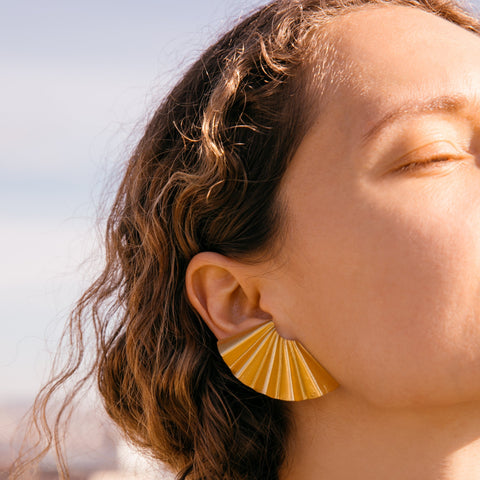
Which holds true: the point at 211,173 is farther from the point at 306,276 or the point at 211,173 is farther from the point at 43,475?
the point at 43,475

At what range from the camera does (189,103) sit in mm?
2299

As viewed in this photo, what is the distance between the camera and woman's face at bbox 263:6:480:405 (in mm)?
1760

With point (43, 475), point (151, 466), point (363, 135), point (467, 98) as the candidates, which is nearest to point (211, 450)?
point (151, 466)

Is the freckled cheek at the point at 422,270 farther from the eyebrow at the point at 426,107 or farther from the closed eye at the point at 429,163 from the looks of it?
the eyebrow at the point at 426,107

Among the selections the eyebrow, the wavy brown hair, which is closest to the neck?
the wavy brown hair

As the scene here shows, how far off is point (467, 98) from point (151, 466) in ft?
5.27

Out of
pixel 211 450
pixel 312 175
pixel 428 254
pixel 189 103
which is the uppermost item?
pixel 189 103

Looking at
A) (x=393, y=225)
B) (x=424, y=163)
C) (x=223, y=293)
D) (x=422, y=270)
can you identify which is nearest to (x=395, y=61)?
(x=424, y=163)

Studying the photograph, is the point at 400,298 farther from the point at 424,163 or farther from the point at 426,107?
the point at 426,107

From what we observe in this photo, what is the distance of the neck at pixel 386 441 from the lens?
1889mm

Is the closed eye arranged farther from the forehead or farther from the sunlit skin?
the forehead

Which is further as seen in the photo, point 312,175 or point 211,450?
point 211,450

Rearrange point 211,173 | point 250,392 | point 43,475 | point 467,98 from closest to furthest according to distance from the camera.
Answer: point 467,98 < point 211,173 < point 250,392 < point 43,475

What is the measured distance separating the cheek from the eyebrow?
0.20m
